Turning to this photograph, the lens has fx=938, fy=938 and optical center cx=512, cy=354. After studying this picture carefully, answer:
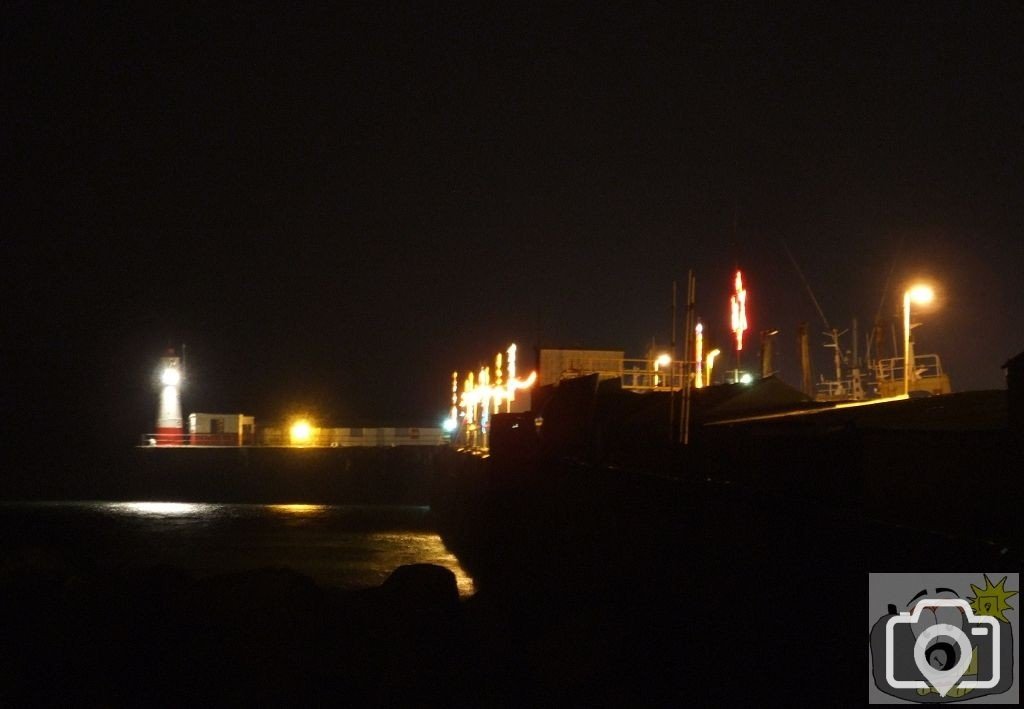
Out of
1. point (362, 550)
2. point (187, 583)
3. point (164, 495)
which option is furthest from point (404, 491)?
point (187, 583)

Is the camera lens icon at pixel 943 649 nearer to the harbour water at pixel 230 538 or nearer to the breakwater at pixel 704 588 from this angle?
the breakwater at pixel 704 588

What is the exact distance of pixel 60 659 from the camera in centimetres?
1546

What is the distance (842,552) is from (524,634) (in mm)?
9804

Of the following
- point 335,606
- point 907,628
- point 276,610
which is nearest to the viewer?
point 907,628

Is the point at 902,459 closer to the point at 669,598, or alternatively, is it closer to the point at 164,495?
the point at 669,598

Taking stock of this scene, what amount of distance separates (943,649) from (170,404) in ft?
288

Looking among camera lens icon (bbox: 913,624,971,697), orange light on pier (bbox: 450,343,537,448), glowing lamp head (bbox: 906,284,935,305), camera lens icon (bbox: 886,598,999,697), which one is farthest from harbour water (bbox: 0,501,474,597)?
camera lens icon (bbox: 913,624,971,697)

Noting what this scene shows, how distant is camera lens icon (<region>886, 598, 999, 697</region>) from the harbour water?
1845 centimetres

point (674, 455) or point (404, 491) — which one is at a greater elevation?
point (674, 455)

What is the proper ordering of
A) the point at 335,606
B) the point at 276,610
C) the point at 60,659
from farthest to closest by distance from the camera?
the point at 335,606, the point at 276,610, the point at 60,659

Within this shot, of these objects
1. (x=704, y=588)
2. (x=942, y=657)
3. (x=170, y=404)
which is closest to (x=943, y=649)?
(x=942, y=657)

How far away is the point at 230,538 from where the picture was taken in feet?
157

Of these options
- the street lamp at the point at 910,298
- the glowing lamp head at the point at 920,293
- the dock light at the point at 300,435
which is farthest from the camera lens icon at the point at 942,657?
the dock light at the point at 300,435

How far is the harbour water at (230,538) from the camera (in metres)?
34.4
